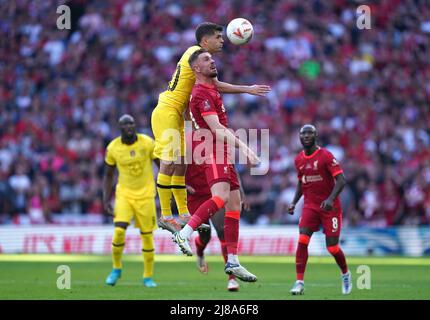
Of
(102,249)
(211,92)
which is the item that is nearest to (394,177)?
(102,249)

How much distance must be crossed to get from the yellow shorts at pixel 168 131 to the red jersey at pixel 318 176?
2733 mm

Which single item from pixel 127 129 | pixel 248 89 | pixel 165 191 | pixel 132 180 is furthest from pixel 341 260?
pixel 127 129

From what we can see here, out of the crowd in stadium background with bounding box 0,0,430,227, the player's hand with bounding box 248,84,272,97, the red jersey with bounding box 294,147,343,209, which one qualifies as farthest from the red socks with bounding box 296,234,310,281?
the crowd in stadium background with bounding box 0,0,430,227

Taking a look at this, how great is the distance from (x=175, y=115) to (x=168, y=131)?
0.23 m

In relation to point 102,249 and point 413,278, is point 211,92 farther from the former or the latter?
point 102,249

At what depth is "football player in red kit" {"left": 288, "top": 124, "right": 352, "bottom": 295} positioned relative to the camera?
1473 cm

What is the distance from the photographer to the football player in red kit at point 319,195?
48.3ft

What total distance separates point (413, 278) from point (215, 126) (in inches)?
248

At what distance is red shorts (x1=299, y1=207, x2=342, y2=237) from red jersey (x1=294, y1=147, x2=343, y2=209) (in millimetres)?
110

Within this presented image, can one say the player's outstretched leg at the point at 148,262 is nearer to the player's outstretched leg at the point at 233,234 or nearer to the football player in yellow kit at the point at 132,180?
the football player in yellow kit at the point at 132,180

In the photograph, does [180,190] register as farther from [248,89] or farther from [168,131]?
[248,89]

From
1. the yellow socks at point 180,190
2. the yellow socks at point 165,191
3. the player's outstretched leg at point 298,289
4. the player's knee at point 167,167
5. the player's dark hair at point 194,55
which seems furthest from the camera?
the player's outstretched leg at point 298,289

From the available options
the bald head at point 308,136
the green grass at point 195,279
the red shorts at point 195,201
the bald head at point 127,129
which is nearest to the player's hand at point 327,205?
the bald head at point 308,136

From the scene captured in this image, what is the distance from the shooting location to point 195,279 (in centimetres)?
1720
